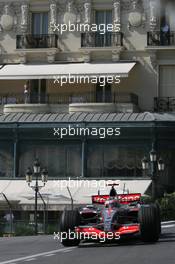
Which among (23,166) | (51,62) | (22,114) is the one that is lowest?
(23,166)

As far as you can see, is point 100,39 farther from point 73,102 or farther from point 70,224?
point 70,224

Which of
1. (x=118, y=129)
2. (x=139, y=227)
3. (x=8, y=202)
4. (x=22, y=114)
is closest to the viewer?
(x=139, y=227)

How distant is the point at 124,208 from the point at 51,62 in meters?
25.5

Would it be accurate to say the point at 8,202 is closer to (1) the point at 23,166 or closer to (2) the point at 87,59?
(1) the point at 23,166

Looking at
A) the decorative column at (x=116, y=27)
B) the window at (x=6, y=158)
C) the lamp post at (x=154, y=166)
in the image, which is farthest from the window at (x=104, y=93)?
the lamp post at (x=154, y=166)

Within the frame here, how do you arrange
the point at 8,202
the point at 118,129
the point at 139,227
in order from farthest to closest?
the point at 118,129, the point at 8,202, the point at 139,227

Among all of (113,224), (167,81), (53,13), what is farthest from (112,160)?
(113,224)

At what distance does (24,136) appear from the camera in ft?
130

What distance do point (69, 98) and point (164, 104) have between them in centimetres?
553

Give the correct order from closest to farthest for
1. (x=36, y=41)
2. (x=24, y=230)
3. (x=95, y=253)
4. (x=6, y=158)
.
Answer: (x=95, y=253) < (x=24, y=230) < (x=6, y=158) < (x=36, y=41)

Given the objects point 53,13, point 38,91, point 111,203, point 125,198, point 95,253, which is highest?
point 53,13

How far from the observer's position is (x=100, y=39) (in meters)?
42.7

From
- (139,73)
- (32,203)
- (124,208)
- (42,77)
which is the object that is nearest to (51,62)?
(42,77)

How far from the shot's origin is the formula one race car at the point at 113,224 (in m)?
17.5
